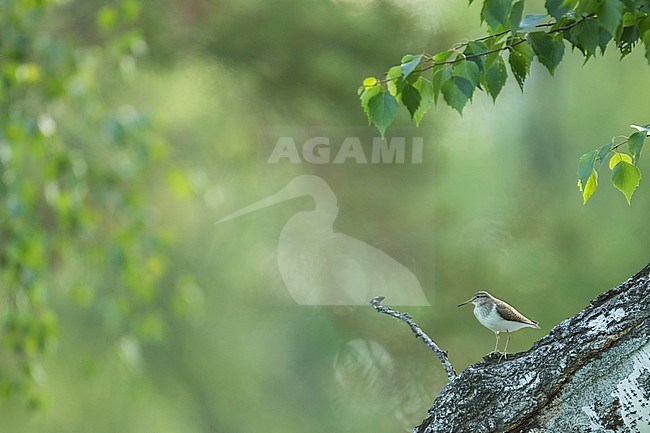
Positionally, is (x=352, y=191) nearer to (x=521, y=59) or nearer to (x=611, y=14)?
(x=521, y=59)

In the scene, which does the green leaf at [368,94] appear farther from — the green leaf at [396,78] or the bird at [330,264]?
the bird at [330,264]

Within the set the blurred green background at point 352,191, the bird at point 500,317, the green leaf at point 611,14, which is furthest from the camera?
the blurred green background at point 352,191

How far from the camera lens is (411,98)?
742mm

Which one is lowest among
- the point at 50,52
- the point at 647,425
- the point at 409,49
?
the point at 647,425

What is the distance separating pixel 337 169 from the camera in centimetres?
323

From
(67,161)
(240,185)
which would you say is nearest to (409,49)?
(240,185)

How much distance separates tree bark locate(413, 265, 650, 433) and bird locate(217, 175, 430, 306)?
2351 mm

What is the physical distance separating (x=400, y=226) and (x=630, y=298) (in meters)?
2.54

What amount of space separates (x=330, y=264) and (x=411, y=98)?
95.8 inches

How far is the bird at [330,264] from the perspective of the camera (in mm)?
3121

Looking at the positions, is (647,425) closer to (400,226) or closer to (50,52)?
(50,52)

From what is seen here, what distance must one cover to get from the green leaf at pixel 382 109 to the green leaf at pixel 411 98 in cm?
1

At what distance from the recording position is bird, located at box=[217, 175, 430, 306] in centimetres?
312

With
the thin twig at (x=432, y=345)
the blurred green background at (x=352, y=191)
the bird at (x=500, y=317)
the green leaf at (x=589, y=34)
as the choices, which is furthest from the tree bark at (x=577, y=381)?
the blurred green background at (x=352, y=191)
